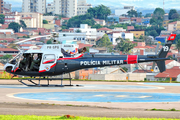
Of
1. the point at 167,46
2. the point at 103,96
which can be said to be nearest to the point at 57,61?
the point at 103,96

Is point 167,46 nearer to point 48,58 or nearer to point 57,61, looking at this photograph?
point 57,61

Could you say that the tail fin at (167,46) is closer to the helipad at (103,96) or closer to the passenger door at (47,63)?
the helipad at (103,96)

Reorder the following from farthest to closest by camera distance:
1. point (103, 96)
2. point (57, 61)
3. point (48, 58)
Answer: point (57, 61), point (48, 58), point (103, 96)

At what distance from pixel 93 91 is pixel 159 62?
16.7ft

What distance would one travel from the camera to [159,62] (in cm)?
2467

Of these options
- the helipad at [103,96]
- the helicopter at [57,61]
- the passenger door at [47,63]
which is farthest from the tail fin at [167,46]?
the passenger door at [47,63]

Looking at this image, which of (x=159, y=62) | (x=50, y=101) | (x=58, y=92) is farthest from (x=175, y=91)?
(x=50, y=101)

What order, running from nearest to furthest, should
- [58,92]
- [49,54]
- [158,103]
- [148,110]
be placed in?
[148,110] < [158,103] < [58,92] < [49,54]

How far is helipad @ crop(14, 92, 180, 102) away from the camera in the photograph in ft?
62.3

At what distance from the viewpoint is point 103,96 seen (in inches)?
800

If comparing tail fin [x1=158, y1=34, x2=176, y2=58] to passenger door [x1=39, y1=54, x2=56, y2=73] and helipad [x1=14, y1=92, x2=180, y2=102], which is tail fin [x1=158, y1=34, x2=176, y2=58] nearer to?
helipad [x1=14, y1=92, x2=180, y2=102]

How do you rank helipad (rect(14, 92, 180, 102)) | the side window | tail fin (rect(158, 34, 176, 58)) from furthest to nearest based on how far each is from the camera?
tail fin (rect(158, 34, 176, 58)), the side window, helipad (rect(14, 92, 180, 102))

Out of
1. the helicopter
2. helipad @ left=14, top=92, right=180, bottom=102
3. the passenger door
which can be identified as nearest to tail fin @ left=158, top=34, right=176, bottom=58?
the helicopter

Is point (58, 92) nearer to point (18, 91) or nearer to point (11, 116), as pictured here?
point (18, 91)
